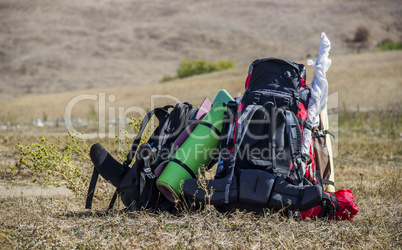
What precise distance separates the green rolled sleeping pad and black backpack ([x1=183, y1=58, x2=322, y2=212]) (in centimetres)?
16

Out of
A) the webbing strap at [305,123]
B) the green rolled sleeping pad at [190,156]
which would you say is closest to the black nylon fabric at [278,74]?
the webbing strap at [305,123]

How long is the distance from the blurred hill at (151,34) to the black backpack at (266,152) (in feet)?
139

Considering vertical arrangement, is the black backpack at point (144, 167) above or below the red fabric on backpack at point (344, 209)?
above

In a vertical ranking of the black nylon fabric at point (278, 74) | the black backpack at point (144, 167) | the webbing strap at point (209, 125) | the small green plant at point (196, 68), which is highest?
the black nylon fabric at point (278, 74)

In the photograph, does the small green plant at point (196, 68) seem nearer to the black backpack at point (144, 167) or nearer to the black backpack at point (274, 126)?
the black backpack at point (144, 167)

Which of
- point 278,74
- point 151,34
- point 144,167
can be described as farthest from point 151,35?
point 144,167

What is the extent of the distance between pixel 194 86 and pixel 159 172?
21957 millimetres

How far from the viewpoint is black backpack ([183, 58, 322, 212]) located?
4.28 metres

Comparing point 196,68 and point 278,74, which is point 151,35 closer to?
point 196,68

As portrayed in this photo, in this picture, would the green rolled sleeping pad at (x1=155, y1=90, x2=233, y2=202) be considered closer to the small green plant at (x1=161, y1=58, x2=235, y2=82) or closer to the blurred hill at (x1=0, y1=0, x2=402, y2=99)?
the small green plant at (x1=161, y1=58, x2=235, y2=82)

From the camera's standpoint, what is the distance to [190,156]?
16.1ft

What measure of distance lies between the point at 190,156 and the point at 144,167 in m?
0.48

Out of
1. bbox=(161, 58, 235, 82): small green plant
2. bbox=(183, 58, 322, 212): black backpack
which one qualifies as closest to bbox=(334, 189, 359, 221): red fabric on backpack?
bbox=(183, 58, 322, 212): black backpack

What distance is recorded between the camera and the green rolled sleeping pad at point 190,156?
15.5 feet
